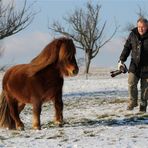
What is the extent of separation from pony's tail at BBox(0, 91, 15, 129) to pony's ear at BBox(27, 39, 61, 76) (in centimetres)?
113

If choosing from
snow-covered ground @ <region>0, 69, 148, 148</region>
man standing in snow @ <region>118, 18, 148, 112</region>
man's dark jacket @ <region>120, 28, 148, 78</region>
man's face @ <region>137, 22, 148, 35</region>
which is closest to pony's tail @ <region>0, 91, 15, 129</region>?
snow-covered ground @ <region>0, 69, 148, 148</region>

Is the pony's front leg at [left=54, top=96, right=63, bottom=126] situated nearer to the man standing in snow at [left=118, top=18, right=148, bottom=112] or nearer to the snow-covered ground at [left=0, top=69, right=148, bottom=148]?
the snow-covered ground at [left=0, top=69, right=148, bottom=148]

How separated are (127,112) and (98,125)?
6.28 ft

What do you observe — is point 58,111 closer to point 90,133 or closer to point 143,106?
point 90,133

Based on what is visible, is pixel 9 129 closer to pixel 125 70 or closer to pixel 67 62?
pixel 67 62

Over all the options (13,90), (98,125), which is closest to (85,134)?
(98,125)

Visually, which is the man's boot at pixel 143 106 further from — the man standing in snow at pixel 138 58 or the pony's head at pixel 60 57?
the pony's head at pixel 60 57

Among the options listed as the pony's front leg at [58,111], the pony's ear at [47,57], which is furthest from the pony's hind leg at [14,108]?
the pony's ear at [47,57]

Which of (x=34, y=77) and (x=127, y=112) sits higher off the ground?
(x=34, y=77)

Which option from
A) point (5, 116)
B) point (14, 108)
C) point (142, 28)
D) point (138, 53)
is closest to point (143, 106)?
point (138, 53)

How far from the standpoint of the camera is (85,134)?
893 centimetres

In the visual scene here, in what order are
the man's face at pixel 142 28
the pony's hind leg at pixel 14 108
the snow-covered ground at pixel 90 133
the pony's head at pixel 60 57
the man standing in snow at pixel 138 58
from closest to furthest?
1. the snow-covered ground at pixel 90 133
2. the pony's head at pixel 60 57
3. the pony's hind leg at pixel 14 108
4. the man's face at pixel 142 28
5. the man standing in snow at pixel 138 58

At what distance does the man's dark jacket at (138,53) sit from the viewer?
11391 millimetres

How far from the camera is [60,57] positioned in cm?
952
